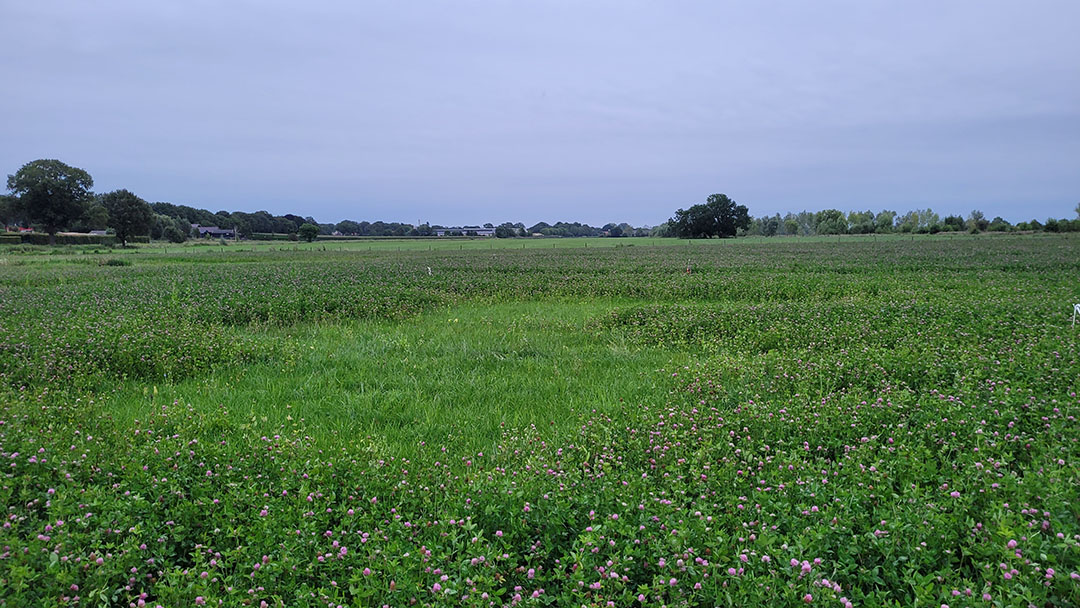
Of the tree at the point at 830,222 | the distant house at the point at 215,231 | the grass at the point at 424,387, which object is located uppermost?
the tree at the point at 830,222

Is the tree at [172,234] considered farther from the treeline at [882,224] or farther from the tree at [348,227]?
the treeline at [882,224]

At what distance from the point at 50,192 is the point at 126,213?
14.4 metres

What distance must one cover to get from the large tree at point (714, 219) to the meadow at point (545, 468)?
112551mm

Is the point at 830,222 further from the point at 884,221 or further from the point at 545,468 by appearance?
the point at 545,468

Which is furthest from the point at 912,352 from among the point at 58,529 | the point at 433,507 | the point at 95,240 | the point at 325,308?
the point at 95,240

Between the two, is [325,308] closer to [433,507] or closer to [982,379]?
[433,507]

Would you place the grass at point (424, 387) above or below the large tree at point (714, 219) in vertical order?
below

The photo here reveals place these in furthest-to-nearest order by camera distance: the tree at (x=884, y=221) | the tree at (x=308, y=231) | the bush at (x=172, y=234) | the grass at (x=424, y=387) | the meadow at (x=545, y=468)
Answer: the tree at (x=884, y=221) < the tree at (x=308, y=231) < the bush at (x=172, y=234) < the grass at (x=424, y=387) < the meadow at (x=545, y=468)

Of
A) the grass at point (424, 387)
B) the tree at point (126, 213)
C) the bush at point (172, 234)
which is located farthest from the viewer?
the bush at point (172, 234)

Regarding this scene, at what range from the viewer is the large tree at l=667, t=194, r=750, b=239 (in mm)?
118562

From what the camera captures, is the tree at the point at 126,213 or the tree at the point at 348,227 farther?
the tree at the point at 348,227

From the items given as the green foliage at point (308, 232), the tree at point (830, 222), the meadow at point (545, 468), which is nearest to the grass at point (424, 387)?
the meadow at point (545, 468)

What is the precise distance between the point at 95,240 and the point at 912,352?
124 m

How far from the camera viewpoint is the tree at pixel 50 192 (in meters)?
84.0
